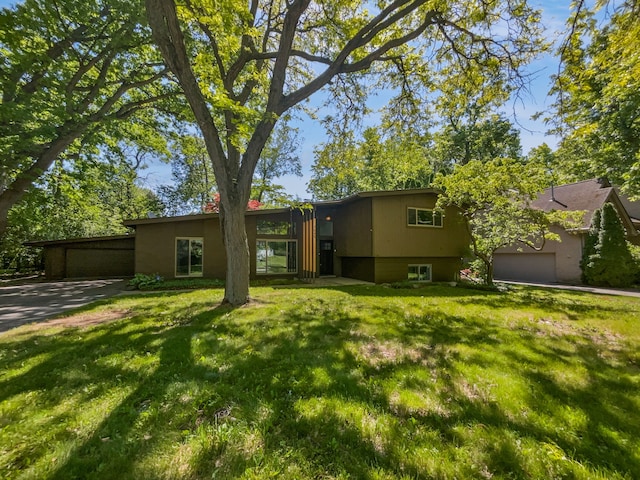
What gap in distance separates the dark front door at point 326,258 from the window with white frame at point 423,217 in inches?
194

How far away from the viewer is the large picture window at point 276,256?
13.7m

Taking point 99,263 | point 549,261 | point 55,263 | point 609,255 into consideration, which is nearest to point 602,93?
point 609,255

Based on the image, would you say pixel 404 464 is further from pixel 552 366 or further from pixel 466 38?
pixel 466 38

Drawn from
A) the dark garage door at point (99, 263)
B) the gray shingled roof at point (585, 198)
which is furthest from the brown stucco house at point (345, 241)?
the gray shingled roof at point (585, 198)

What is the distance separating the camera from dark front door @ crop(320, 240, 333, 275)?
15848 mm

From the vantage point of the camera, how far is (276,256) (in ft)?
45.9

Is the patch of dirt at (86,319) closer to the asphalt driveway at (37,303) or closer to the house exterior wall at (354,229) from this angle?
the asphalt driveway at (37,303)

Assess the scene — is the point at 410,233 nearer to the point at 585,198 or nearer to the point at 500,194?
the point at 500,194

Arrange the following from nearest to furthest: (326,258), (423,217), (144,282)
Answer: (144,282), (423,217), (326,258)

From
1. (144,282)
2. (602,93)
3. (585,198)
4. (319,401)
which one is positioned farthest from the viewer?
(585,198)

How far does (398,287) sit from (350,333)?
263 inches

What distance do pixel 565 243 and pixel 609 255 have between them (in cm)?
228

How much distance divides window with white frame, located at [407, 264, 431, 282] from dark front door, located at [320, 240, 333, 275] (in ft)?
15.3

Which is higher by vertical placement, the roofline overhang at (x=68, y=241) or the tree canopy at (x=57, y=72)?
the tree canopy at (x=57, y=72)
